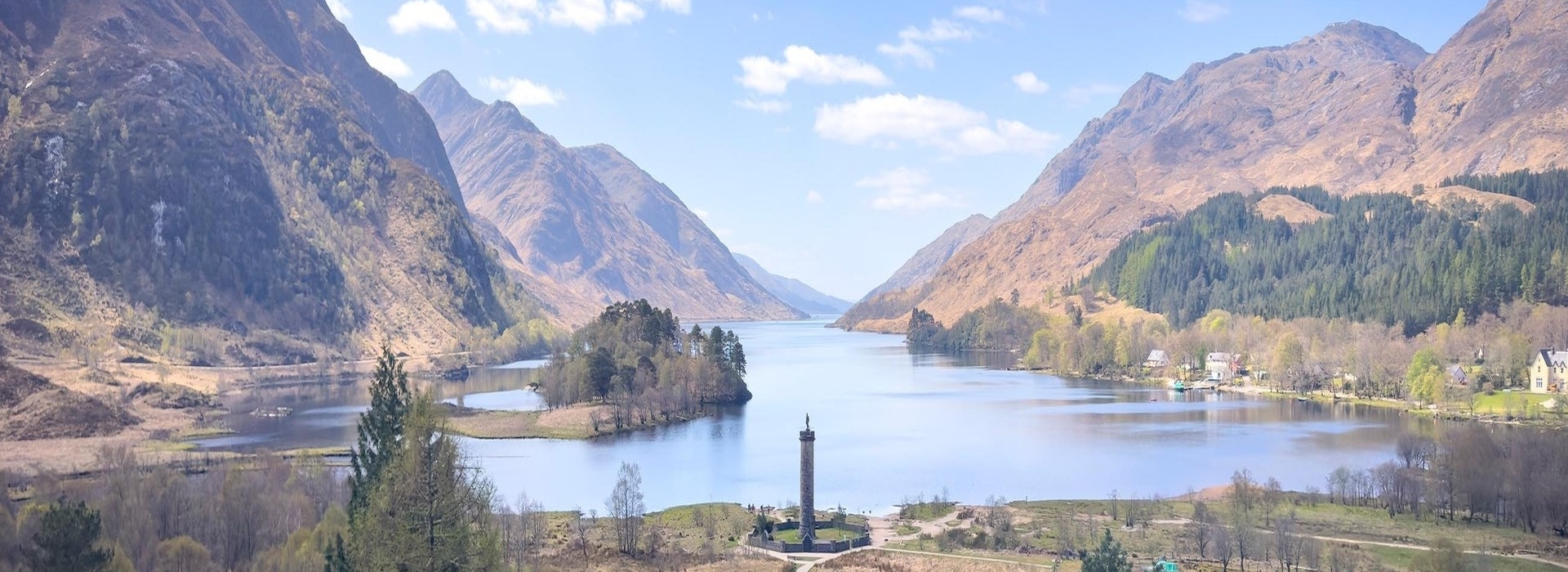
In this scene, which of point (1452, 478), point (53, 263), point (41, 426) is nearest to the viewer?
point (1452, 478)

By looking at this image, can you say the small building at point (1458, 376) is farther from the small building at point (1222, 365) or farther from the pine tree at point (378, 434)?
the pine tree at point (378, 434)

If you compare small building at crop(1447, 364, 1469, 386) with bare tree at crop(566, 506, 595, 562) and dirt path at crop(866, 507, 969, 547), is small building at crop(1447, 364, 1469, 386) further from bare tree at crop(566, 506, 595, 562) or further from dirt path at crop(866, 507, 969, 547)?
bare tree at crop(566, 506, 595, 562)

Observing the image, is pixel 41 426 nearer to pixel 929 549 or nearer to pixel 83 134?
pixel 929 549

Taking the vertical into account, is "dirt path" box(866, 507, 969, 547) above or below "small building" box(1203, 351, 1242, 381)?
below

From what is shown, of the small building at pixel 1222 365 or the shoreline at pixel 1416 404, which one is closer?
the shoreline at pixel 1416 404

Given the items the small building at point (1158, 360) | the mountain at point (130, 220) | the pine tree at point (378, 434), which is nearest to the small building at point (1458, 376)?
the small building at point (1158, 360)

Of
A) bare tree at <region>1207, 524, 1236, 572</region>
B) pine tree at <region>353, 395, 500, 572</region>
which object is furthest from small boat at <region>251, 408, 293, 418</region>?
pine tree at <region>353, 395, 500, 572</region>

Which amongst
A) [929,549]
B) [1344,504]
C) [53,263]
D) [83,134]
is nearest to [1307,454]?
[1344,504]
